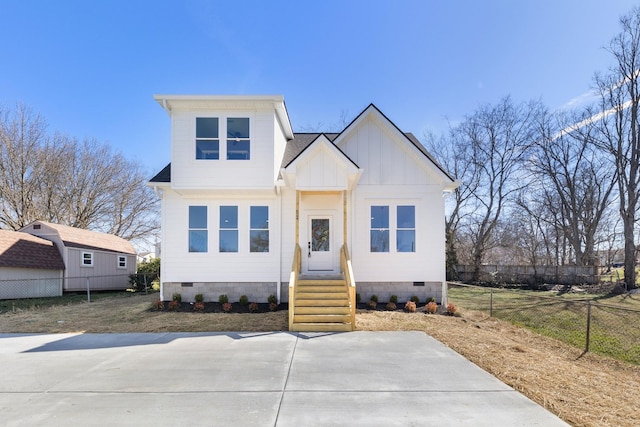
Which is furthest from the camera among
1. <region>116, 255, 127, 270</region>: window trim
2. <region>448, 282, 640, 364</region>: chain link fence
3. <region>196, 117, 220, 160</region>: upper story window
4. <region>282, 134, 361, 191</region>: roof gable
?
<region>116, 255, 127, 270</region>: window trim

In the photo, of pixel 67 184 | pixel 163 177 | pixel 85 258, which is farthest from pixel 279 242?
pixel 67 184

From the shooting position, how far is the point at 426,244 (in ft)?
40.2

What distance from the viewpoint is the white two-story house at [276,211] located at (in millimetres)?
11445

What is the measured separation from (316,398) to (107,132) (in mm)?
34608

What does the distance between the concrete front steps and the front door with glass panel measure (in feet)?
4.04

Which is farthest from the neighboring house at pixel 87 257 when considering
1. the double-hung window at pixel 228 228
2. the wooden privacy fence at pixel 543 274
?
the wooden privacy fence at pixel 543 274

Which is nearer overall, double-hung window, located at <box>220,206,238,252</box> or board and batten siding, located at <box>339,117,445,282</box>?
double-hung window, located at <box>220,206,238,252</box>

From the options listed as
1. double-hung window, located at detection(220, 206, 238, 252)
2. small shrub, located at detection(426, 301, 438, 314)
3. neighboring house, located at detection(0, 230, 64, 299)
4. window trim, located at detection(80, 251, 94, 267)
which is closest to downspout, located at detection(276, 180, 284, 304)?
double-hung window, located at detection(220, 206, 238, 252)

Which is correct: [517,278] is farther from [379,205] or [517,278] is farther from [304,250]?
[304,250]

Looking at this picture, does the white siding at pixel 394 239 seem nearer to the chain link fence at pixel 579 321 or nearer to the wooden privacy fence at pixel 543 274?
the chain link fence at pixel 579 321

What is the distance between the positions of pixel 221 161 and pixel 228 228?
2.35 metres

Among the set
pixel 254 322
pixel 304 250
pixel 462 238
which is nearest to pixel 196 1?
pixel 304 250

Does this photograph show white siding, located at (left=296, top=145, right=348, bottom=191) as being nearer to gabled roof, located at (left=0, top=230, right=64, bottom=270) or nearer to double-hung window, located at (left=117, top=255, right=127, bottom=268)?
gabled roof, located at (left=0, top=230, right=64, bottom=270)

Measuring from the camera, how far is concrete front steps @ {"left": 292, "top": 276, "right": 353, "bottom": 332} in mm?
8859
